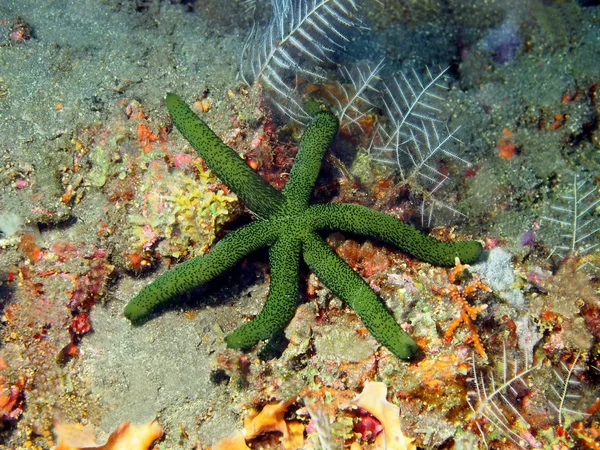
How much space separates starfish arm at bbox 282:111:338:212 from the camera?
4.57m

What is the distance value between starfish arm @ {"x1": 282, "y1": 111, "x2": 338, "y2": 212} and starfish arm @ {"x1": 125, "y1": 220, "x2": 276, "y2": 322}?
446mm

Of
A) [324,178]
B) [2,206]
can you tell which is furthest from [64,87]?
[324,178]

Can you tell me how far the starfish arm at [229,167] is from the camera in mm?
4258

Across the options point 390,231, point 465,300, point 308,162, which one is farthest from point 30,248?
point 465,300

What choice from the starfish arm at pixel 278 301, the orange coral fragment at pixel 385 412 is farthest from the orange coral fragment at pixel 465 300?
the starfish arm at pixel 278 301

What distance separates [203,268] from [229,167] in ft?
3.54

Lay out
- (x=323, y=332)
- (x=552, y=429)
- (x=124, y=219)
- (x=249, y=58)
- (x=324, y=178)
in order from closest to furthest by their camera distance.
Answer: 1. (x=552, y=429)
2. (x=323, y=332)
3. (x=124, y=219)
4. (x=324, y=178)
5. (x=249, y=58)

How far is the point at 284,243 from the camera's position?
176 inches

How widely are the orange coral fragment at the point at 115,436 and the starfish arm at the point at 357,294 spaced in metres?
2.49

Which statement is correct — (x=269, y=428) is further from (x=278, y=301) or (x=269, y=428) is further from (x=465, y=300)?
(x=465, y=300)

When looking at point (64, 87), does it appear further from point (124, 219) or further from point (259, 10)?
point (259, 10)

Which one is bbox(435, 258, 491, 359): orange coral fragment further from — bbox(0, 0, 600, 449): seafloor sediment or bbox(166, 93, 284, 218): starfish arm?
bbox(166, 93, 284, 218): starfish arm

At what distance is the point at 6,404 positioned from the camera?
14.7ft

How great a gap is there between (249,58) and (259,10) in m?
1.52
